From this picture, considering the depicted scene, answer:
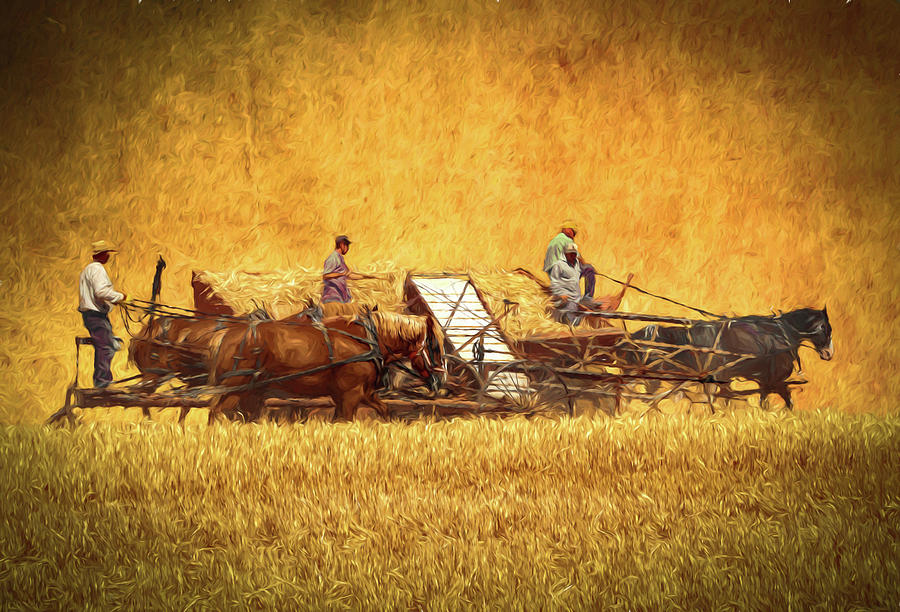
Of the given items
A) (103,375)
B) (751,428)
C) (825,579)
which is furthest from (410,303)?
(825,579)

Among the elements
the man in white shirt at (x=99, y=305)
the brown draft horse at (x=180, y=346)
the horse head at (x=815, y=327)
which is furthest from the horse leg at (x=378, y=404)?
the horse head at (x=815, y=327)

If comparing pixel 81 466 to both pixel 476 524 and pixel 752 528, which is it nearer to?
pixel 476 524

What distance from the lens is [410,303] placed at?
8.09 m

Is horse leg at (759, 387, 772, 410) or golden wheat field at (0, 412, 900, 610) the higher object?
horse leg at (759, 387, 772, 410)

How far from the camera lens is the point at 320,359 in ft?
21.9

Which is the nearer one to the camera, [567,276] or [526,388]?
[526,388]

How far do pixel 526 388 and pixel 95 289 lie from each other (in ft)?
14.3

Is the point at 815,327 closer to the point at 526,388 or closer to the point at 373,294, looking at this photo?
the point at 526,388

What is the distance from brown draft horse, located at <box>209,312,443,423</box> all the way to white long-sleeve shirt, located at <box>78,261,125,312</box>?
1303mm

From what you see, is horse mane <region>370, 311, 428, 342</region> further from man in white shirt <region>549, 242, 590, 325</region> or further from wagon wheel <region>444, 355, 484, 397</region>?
man in white shirt <region>549, 242, 590, 325</region>

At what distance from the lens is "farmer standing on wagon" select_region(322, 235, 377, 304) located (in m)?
7.95

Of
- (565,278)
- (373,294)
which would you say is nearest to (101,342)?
(373,294)

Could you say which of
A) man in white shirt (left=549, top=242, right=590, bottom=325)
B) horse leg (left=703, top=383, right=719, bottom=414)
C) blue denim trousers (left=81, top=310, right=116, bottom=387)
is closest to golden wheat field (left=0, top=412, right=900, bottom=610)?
blue denim trousers (left=81, top=310, right=116, bottom=387)

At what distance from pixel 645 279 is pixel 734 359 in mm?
3060
